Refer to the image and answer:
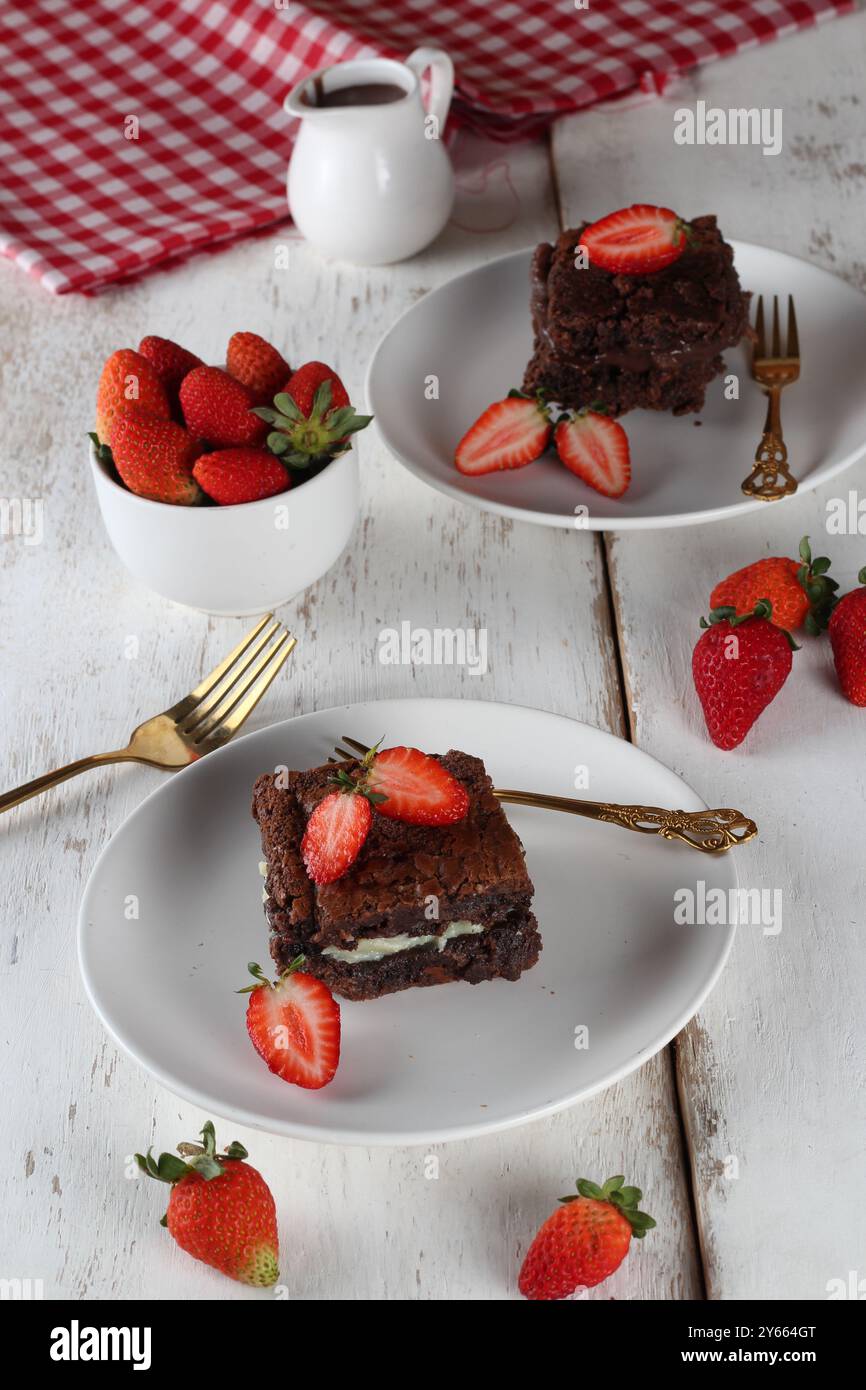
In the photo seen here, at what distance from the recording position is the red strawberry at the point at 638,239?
77.9 inches

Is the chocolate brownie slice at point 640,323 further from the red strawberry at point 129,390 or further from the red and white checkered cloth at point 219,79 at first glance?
the red and white checkered cloth at point 219,79

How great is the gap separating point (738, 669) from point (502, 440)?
0.52 m

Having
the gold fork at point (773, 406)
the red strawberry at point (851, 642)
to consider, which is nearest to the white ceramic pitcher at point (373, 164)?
the gold fork at point (773, 406)

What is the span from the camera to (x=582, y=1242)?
1.18 meters

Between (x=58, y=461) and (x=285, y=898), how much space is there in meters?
1.06

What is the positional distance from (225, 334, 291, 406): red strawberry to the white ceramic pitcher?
69 centimetres

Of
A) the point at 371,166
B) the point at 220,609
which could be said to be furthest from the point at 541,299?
the point at 220,609

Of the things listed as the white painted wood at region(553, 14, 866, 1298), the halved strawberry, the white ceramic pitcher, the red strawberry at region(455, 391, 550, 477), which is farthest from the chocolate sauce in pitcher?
the halved strawberry

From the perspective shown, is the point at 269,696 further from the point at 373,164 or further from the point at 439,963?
the point at 373,164

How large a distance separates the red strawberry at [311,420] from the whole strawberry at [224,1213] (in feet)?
2.73

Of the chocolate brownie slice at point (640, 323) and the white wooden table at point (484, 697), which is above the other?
the chocolate brownie slice at point (640, 323)

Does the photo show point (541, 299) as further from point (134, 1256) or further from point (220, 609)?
point (134, 1256)

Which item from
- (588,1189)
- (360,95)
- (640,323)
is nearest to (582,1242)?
(588,1189)

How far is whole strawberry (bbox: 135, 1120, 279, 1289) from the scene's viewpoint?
1.20 meters
